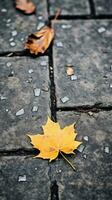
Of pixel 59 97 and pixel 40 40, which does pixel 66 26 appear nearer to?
pixel 40 40

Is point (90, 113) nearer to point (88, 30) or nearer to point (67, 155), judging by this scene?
point (67, 155)

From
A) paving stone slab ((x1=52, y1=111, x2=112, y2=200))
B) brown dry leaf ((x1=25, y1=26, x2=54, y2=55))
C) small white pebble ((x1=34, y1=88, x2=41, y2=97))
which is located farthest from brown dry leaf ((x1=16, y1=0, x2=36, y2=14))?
paving stone slab ((x1=52, y1=111, x2=112, y2=200))

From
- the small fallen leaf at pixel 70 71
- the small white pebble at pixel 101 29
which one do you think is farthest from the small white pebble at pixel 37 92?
the small white pebble at pixel 101 29

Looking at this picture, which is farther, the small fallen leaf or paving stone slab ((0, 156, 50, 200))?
the small fallen leaf

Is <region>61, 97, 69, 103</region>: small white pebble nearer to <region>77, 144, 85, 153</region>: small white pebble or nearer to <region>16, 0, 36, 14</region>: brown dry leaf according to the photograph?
<region>77, 144, 85, 153</region>: small white pebble

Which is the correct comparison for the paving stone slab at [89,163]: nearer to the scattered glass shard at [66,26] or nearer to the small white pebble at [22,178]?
the small white pebble at [22,178]

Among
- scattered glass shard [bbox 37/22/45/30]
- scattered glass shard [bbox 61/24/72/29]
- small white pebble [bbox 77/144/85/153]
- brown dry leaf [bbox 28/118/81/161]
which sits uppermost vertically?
scattered glass shard [bbox 37/22/45/30]
